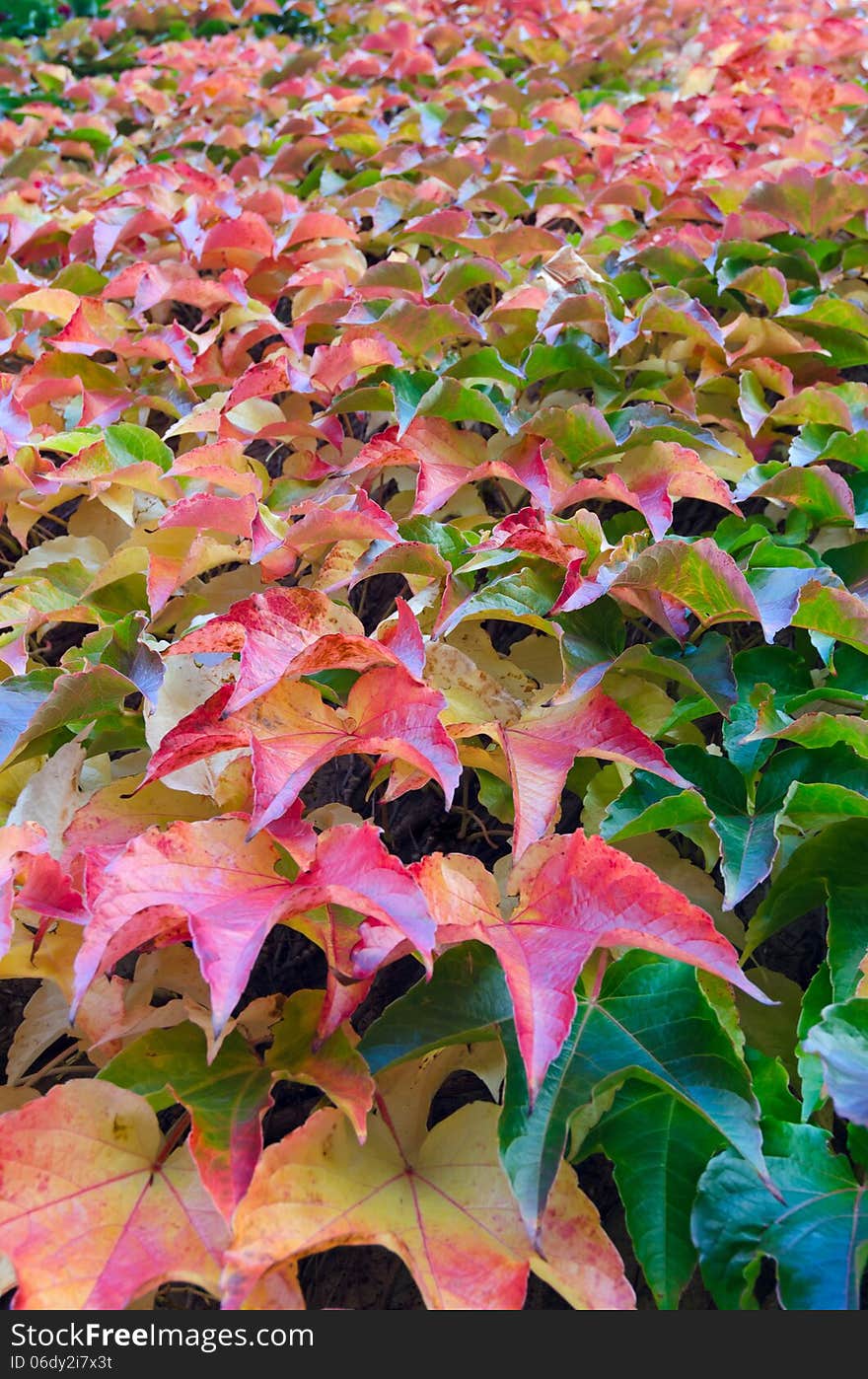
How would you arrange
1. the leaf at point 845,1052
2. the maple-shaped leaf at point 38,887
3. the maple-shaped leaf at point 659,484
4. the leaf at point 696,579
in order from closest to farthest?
the leaf at point 845,1052 < the maple-shaped leaf at point 38,887 < the leaf at point 696,579 < the maple-shaped leaf at point 659,484

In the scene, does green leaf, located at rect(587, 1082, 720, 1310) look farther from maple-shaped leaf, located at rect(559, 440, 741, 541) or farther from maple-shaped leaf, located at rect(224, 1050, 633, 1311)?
maple-shaped leaf, located at rect(559, 440, 741, 541)

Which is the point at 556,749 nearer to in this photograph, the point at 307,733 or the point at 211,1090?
the point at 307,733

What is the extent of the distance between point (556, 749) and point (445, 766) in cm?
12

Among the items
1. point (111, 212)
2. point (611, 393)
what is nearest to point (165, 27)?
point (111, 212)

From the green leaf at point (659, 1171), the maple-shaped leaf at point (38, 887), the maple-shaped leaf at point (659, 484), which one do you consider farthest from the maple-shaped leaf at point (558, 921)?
the maple-shaped leaf at point (659, 484)

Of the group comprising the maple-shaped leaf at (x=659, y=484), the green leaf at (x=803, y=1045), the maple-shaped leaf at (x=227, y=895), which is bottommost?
the green leaf at (x=803, y=1045)

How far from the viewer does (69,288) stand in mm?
1475

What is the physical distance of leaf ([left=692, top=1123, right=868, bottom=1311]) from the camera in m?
0.54

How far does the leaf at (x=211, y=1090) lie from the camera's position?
1.85 feet

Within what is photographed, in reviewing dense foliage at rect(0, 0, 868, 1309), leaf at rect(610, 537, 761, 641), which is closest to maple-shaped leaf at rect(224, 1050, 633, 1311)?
dense foliage at rect(0, 0, 868, 1309)

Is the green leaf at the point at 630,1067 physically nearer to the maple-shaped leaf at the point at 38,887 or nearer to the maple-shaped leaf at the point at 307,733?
the maple-shaped leaf at the point at 307,733

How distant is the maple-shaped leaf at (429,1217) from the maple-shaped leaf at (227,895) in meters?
0.12

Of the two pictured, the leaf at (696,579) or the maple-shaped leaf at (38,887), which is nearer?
the maple-shaped leaf at (38,887)

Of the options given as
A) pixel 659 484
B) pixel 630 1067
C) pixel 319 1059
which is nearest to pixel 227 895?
pixel 319 1059
